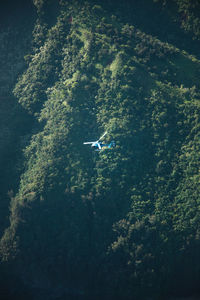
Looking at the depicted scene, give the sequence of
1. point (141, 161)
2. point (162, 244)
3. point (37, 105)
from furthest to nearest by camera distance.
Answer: point (37, 105)
point (141, 161)
point (162, 244)

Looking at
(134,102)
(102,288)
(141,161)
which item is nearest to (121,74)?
(134,102)

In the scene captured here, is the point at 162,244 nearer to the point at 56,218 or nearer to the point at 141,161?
the point at 141,161

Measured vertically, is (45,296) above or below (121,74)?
below

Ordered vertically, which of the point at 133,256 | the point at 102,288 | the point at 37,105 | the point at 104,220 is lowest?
the point at 102,288

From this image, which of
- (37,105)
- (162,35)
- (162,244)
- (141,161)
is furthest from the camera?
(162,35)

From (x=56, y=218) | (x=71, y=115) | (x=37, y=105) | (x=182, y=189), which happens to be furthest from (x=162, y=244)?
(x=37, y=105)

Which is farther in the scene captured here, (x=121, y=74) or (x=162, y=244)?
(x=121, y=74)

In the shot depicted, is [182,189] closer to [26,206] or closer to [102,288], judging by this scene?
[102,288]
